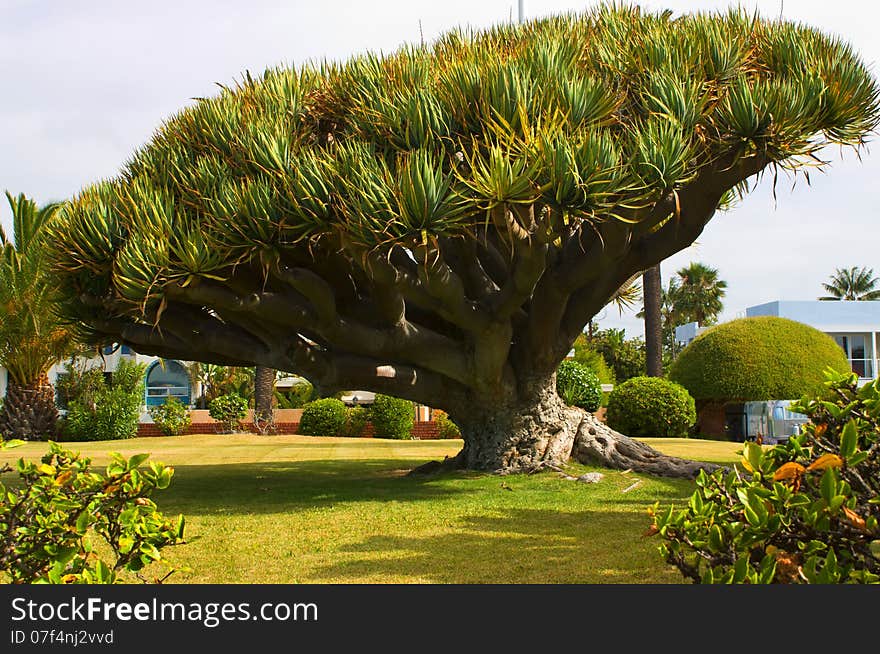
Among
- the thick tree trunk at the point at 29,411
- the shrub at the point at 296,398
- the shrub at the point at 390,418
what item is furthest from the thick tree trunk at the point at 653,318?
the thick tree trunk at the point at 29,411

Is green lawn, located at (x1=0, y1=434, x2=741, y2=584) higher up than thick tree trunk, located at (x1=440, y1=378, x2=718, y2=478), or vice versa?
thick tree trunk, located at (x1=440, y1=378, x2=718, y2=478)

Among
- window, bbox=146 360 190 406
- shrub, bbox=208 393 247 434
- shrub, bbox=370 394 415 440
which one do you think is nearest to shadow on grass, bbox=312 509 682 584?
shrub, bbox=370 394 415 440

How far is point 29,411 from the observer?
24.1 m

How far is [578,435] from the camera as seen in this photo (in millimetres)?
12664

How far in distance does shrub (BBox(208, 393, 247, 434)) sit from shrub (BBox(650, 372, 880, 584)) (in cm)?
2347

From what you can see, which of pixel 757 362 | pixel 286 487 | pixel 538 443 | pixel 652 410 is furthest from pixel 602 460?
pixel 757 362

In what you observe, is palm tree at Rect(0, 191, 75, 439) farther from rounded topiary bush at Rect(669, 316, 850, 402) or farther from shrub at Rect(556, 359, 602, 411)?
rounded topiary bush at Rect(669, 316, 850, 402)

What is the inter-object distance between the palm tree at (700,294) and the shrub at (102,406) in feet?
123

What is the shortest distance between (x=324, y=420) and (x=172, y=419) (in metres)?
4.96

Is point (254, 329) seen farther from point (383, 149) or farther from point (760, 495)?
point (760, 495)

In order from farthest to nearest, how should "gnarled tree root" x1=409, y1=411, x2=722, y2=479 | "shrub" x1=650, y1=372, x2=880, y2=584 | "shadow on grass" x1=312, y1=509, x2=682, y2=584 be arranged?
"gnarled tree root" x1=409, y1=411, x2=722, y2=479 < "shadow on grass" x1=312, y1=509, x2=682, y2=584 < "shrub" x1=650, y1=372, x2=880, y2=584

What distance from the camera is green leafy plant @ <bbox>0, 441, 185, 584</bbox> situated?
12.2ft

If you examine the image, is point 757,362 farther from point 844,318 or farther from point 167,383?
point 167,383

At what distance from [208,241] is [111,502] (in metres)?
5.44
